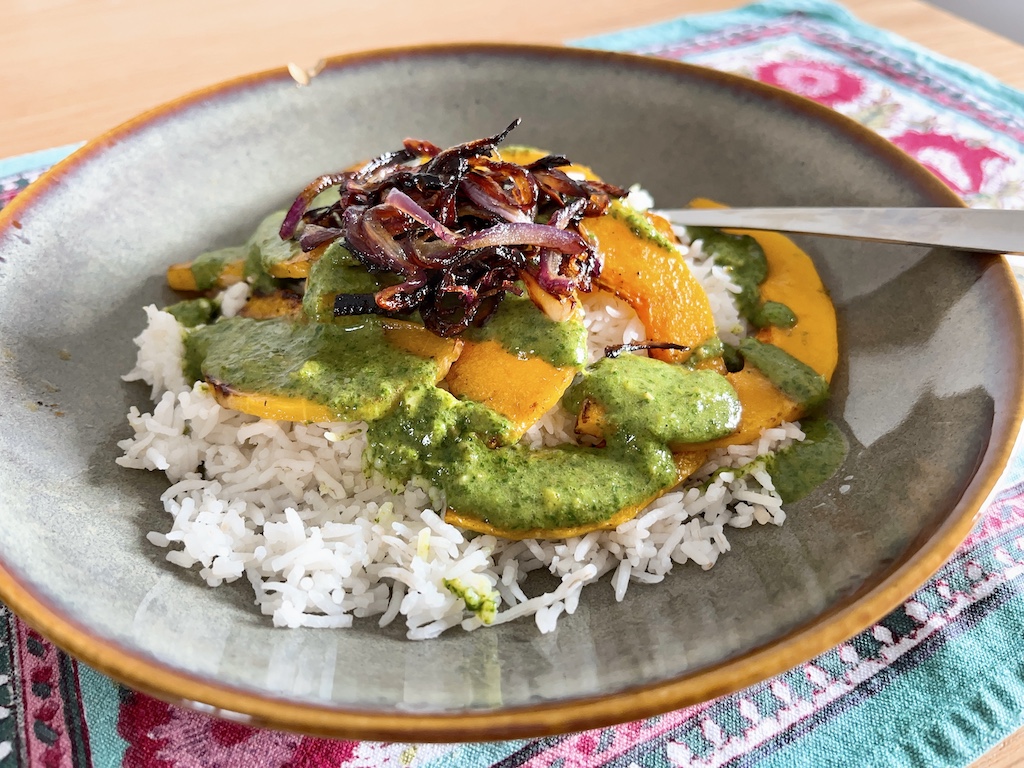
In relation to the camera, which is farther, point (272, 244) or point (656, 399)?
point (272, 244)

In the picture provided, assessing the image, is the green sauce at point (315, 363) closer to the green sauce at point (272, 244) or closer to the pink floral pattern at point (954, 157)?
the green sauce at point (272, 244)

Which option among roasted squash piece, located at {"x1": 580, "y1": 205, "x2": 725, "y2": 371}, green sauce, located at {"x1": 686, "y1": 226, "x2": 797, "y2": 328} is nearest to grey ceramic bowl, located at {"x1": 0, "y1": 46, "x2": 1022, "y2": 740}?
green sauce, located at {"x1": 686, "y1": 226, "x2": 797, "y2": 328}

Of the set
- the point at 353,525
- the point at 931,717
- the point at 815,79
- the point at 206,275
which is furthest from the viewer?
the point at 815,79

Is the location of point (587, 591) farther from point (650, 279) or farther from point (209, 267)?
point (209, 267)

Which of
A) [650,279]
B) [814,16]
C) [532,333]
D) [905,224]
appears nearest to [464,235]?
[532,333]

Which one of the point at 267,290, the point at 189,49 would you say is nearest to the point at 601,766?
the point at 267,290

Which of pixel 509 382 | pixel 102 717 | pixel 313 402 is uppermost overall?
pixel 509 382
